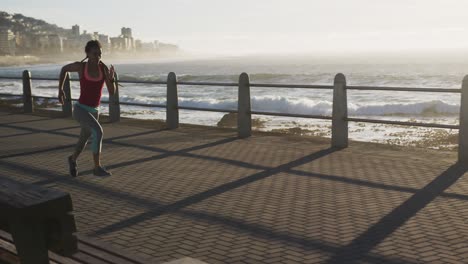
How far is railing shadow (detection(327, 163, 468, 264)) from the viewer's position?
5000 mm

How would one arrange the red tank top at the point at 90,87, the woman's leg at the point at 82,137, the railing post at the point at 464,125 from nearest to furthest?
the red tank top at the point at 90,87, the woman's leg at the point at 82,137, the railing post at the point at 464,125

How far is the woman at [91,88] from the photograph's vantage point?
783cm

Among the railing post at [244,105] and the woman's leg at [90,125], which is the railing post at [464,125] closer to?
the railing post at [244,105]

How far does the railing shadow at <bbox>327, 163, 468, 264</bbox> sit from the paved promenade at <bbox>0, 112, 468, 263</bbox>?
1cm

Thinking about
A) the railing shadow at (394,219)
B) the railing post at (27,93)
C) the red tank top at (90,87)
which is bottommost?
the railing shadow at (394,219)

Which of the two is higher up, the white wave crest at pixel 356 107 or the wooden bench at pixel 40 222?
the wooden bench at pixel 40 222

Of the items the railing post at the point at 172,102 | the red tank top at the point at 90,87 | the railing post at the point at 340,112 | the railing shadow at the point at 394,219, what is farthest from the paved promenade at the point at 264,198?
the railing post at the point at 172,102

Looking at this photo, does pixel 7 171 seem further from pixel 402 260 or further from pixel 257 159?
pixel 402 260

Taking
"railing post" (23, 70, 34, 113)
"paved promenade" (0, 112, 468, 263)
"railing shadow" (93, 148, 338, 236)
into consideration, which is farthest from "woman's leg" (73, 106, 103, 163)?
"railing post" (23, 70, 34, 113)

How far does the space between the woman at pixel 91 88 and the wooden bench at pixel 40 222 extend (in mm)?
4512

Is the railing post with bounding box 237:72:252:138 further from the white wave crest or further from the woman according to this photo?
the white wave crest

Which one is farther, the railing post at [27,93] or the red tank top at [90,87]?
the railing post at [27,93]

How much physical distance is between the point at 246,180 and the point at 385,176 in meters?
1.90

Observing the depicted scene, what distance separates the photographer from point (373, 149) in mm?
10531
